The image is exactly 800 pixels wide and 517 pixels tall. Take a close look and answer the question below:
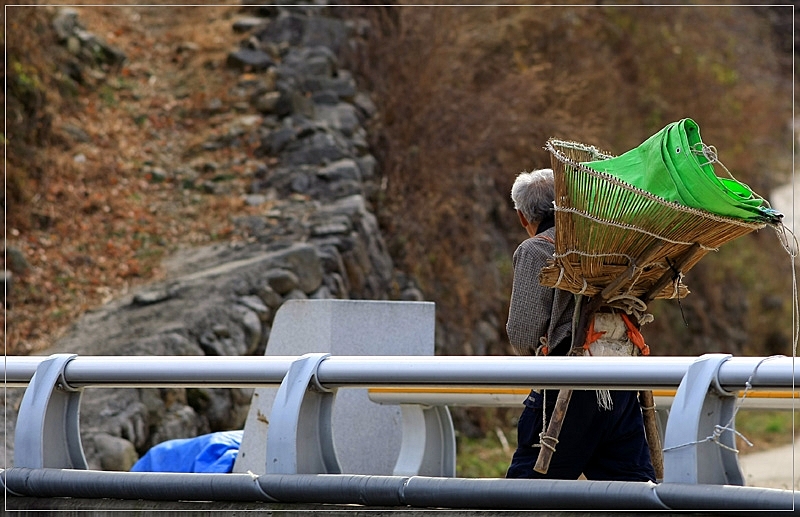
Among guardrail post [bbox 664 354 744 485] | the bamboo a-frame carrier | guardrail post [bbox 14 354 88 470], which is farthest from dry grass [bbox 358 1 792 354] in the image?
guardrail post [bbox 664 354 744 485]

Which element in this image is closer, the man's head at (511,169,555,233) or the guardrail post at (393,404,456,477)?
the man's head at (511,169,555,233)

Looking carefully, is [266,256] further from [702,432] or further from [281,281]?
[702,432]

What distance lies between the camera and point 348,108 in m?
14.1

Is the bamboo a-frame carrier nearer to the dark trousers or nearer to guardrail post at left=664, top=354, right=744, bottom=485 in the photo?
the dark trousers

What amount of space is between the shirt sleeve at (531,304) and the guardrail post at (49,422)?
165 cm

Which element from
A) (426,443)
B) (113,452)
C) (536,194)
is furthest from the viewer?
(113,452)

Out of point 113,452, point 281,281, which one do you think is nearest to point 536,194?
point 113,452

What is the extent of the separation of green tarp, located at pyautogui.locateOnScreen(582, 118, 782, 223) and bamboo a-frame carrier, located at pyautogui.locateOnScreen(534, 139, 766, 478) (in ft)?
0.14

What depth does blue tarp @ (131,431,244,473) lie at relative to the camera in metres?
6.02

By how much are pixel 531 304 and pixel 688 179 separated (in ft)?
2.63

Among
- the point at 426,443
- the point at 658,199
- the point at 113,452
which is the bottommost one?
the point at 113,452

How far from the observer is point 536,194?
15.2 feet

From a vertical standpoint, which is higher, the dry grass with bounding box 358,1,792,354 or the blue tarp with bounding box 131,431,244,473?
the dry grass with bounding box 358,1,792,354

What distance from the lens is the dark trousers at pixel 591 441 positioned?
4414 mm
